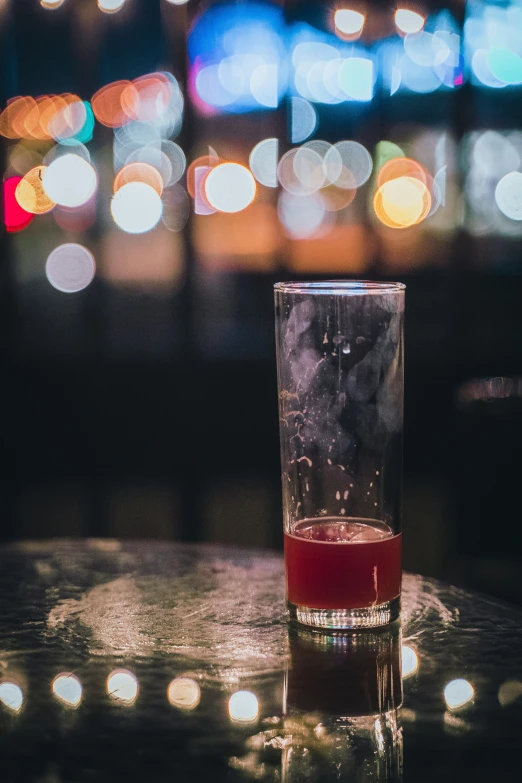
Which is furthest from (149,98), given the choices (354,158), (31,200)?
(354,158)

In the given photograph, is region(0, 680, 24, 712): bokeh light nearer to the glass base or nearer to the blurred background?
the glass base

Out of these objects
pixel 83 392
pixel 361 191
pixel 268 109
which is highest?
pixel 268 109

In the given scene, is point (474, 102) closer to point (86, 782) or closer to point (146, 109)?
point (146, 109)

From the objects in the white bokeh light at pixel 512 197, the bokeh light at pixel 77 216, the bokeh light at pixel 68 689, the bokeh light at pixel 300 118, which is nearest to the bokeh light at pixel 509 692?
the bokeh light at pixel 68 689

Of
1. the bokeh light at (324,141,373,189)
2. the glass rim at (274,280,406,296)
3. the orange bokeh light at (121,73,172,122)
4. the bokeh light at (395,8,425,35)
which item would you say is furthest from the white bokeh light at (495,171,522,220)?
the glass rim at (274,280,406,296)

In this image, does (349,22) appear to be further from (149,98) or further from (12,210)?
(12,210)

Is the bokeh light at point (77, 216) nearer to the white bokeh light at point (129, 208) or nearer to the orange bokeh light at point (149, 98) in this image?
the white bokeh light at point (129, 208)

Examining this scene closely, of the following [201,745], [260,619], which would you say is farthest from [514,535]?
[201,745]
